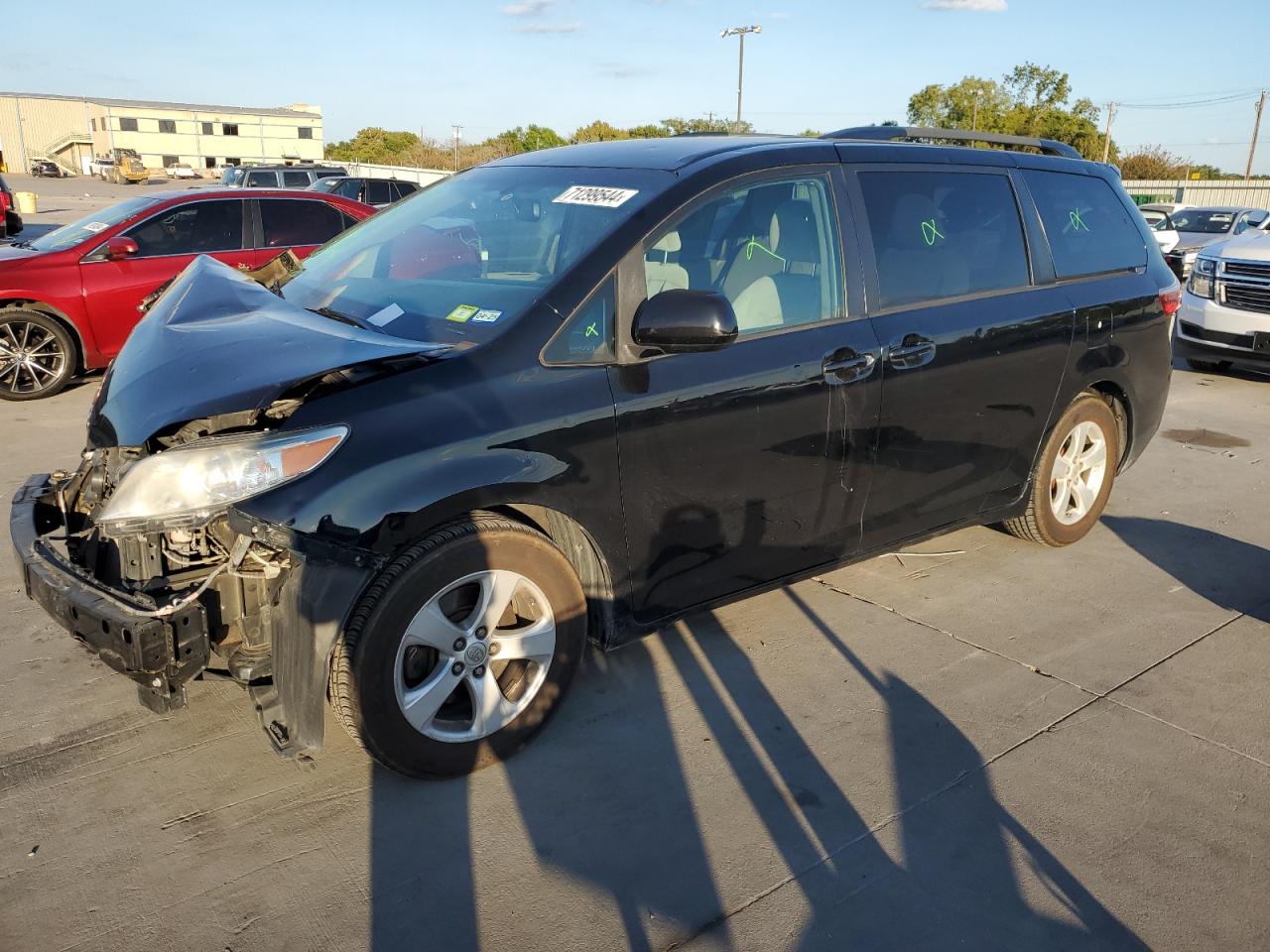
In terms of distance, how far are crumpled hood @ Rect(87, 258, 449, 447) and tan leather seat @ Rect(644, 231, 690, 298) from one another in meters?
0.72

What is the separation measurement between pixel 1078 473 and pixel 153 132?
9497cm

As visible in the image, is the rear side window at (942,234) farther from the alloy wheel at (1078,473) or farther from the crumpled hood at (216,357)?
the crumpled hood at (216,357)

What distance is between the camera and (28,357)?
26.6 feet

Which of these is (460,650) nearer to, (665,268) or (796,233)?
(665,268)

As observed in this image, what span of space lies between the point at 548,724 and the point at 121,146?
93999 mm

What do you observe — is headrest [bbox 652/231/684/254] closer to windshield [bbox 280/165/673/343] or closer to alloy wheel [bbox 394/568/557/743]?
windshield [bbox 280/165/673/343]

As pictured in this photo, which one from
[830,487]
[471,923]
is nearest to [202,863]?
[471,923]

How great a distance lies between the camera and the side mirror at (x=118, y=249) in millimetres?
8398

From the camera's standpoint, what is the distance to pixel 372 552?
2691 mm

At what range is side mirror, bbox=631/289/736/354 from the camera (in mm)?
3029

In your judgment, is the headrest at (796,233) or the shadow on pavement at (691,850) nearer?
the shadow on pavement at (691,850)

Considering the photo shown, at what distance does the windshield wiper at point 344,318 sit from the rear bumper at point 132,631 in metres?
1.11

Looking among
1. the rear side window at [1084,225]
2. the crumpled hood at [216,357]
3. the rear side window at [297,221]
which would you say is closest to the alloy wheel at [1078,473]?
the rear side window at [1084,225]

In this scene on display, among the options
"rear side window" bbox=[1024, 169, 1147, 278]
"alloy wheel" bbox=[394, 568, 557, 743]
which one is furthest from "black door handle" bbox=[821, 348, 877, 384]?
"rear side window" bbox=[1024, 169, 1147, 278]
